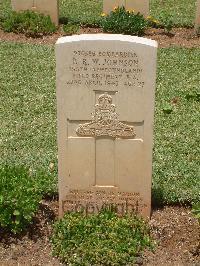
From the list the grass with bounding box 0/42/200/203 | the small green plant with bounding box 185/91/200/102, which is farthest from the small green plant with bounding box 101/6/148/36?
the small green plant with bounding box 185/91/200/102

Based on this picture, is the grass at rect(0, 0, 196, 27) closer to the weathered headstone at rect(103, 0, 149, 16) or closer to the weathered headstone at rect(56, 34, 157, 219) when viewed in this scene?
Answer: the weathered headstone at rect(103, 0, 149, 16)

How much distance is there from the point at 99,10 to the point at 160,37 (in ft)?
7.33

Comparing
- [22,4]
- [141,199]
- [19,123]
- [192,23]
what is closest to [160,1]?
[192,23]

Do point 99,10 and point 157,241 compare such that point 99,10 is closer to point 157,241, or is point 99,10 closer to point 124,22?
point 124,22

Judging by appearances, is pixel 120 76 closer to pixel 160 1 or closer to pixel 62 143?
pixel 62 143

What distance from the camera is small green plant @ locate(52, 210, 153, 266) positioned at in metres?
4.70

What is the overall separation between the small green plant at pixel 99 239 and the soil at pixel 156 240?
3.9 inches

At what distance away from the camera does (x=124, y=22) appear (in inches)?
420

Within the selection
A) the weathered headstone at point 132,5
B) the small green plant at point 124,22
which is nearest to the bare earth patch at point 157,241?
the small green plant at point 124,22

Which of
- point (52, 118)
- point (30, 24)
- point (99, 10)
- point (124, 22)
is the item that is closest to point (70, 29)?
point (30, 24)

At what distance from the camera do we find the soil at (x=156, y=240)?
4.80 m

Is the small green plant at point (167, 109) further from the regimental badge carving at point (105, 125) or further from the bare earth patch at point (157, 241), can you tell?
the regimental badge carving at point (105, 125)

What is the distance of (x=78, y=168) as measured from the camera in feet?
16.2

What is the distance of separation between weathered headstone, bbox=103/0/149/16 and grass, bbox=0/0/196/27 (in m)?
0.40
